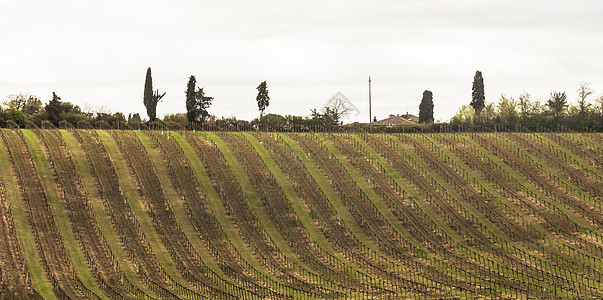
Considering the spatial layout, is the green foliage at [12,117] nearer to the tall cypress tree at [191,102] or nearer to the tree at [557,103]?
the tall cypress tree at [191,102]

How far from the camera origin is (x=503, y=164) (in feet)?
398

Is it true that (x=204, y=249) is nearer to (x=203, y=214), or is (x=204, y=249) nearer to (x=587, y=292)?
(x=203, y=214)

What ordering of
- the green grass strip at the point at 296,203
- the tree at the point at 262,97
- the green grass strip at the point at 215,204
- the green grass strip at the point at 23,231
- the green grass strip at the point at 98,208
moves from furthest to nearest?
the tree at the point at 262,97
the green grass strip at the point at 296,203
the green grass strip at the point at 215,204
the green grass strip at the point at 98,208
the green grass strip at the point at 23,231

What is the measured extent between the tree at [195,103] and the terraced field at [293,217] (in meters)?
27.6

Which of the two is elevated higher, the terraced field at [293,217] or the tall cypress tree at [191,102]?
the tall cypress tree at [191,102]

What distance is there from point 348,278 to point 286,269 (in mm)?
6666

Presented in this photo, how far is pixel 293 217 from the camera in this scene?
98.6m

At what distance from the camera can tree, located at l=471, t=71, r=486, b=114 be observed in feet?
648

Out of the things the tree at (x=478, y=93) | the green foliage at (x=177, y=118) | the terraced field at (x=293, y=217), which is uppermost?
the tree at (x=478, y=93)

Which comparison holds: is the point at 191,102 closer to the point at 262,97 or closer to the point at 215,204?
the point at 262,97

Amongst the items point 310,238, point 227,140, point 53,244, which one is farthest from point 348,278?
point 227,140

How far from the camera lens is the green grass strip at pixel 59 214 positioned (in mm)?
76762

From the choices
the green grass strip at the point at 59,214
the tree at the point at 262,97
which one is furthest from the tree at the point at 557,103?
the green grass strip at the point at 59,214

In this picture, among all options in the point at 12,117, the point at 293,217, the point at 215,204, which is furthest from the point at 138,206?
the point at 12,117
